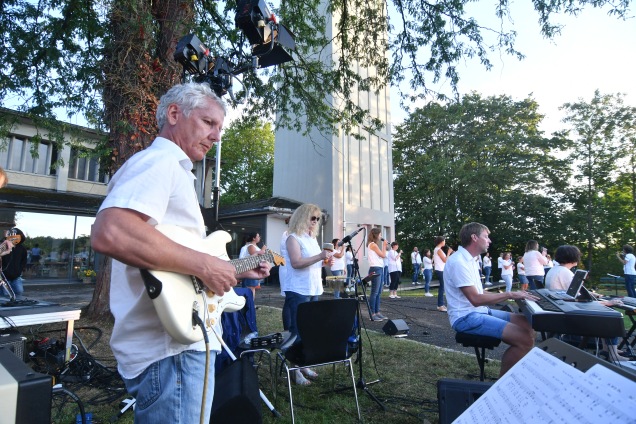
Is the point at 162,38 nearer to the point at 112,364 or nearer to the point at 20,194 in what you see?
the point at 112,364

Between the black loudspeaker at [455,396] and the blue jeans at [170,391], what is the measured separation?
1.64 metres

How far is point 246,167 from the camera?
33375mm

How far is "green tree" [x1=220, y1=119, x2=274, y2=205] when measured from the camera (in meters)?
32.9

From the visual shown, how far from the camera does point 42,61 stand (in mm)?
7285

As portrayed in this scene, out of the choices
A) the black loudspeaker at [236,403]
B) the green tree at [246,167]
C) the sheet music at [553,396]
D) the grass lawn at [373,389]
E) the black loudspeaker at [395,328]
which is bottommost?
the grass lawn at [373,389]

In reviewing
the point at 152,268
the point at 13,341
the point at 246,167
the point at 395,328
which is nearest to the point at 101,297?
the point at 13,341

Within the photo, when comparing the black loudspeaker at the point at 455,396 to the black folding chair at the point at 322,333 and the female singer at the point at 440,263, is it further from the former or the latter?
the female singer at the point at 440,263

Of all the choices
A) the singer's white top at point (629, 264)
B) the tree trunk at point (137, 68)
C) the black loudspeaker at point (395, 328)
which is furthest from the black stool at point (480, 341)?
the singer's white top at point (629, 264)

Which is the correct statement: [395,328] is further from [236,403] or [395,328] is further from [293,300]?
[236,403]

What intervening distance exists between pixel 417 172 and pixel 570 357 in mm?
29856

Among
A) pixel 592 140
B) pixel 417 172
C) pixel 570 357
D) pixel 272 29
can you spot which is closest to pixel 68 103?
pixel 272 29

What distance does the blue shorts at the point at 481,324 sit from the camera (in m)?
3.55

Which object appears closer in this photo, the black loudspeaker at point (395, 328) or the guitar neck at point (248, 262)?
the guitar neck at point (248, 262)

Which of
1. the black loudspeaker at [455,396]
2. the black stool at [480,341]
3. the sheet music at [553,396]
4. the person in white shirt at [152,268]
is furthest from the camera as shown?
the black stool at [480,341]
